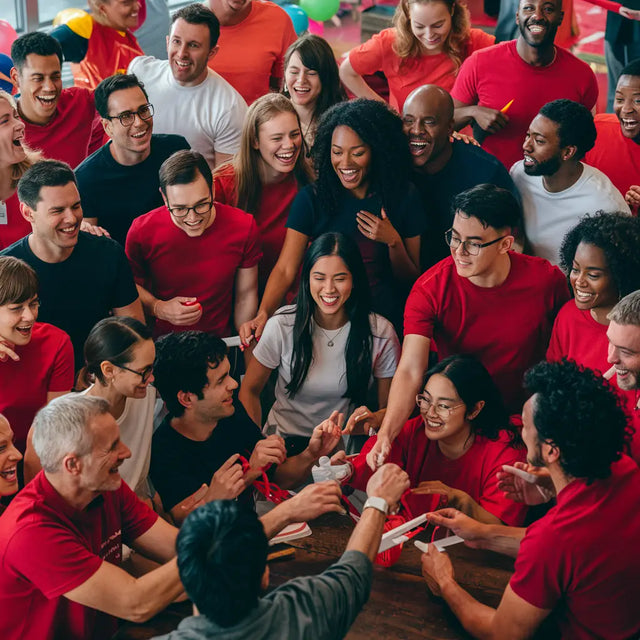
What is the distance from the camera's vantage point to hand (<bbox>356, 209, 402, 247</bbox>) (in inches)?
140

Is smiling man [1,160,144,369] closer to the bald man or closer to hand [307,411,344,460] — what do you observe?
hand [307,411,344,460]

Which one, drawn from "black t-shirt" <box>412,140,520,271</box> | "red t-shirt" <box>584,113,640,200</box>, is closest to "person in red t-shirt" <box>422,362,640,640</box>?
"black t-shirt" <box>412,140,520,271</box>

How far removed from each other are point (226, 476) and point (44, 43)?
2.41 m

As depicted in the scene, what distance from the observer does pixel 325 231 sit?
367 cm

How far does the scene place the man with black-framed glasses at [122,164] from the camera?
3.74 m

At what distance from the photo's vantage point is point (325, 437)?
3.04 metres

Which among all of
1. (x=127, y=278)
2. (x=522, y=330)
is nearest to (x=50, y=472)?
(x=127, y=278)

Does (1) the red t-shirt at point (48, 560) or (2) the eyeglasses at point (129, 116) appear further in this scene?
(2) the eyeglasses at point (129, 116)

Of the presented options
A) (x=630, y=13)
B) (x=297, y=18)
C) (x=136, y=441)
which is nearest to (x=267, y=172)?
(x=136, y=441)

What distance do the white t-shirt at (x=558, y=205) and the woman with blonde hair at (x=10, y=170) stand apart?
7.22 feet

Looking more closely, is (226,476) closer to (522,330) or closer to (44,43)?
(522,330)

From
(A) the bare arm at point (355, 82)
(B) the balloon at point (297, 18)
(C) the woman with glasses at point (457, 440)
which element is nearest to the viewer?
(C) the woman with glasses at point (457, 440)

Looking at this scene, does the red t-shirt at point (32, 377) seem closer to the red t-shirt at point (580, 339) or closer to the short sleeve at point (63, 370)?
the short sleeve at point (63, 370)

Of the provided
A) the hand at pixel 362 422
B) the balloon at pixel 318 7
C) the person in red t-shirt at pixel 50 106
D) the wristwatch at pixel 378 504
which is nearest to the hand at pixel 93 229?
the person in red t-shirt at pixel 50 106
